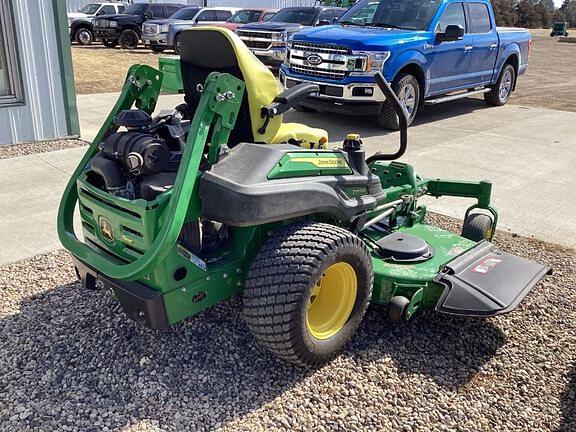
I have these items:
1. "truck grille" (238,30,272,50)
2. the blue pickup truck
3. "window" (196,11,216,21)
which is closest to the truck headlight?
the blue pickup truck

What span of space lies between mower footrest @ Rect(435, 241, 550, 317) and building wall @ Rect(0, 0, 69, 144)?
241 inches

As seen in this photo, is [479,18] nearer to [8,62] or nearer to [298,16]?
[298,16]

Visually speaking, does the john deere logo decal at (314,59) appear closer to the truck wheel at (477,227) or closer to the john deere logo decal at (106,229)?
the truck wheel at (477,227)

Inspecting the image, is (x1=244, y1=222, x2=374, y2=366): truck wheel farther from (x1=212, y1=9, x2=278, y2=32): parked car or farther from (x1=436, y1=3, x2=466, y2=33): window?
(x1=212, y1=9, x2=278, y2=32): parked car

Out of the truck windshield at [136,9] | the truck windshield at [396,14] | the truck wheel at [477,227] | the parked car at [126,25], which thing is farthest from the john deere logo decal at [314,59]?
the truck windshield at [136,9]

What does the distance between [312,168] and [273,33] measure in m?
11.3

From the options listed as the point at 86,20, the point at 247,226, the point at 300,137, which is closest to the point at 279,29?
the point at 300,137

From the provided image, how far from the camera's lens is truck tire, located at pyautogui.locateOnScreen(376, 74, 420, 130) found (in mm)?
8648

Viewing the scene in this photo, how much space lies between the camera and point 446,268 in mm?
3465

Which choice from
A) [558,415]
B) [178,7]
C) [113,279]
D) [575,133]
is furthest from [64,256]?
[178,7]

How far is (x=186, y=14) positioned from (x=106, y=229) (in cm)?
1872

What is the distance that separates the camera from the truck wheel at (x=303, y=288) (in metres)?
2.80

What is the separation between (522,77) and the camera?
17.3 meters

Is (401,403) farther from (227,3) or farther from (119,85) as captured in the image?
(227,3)
